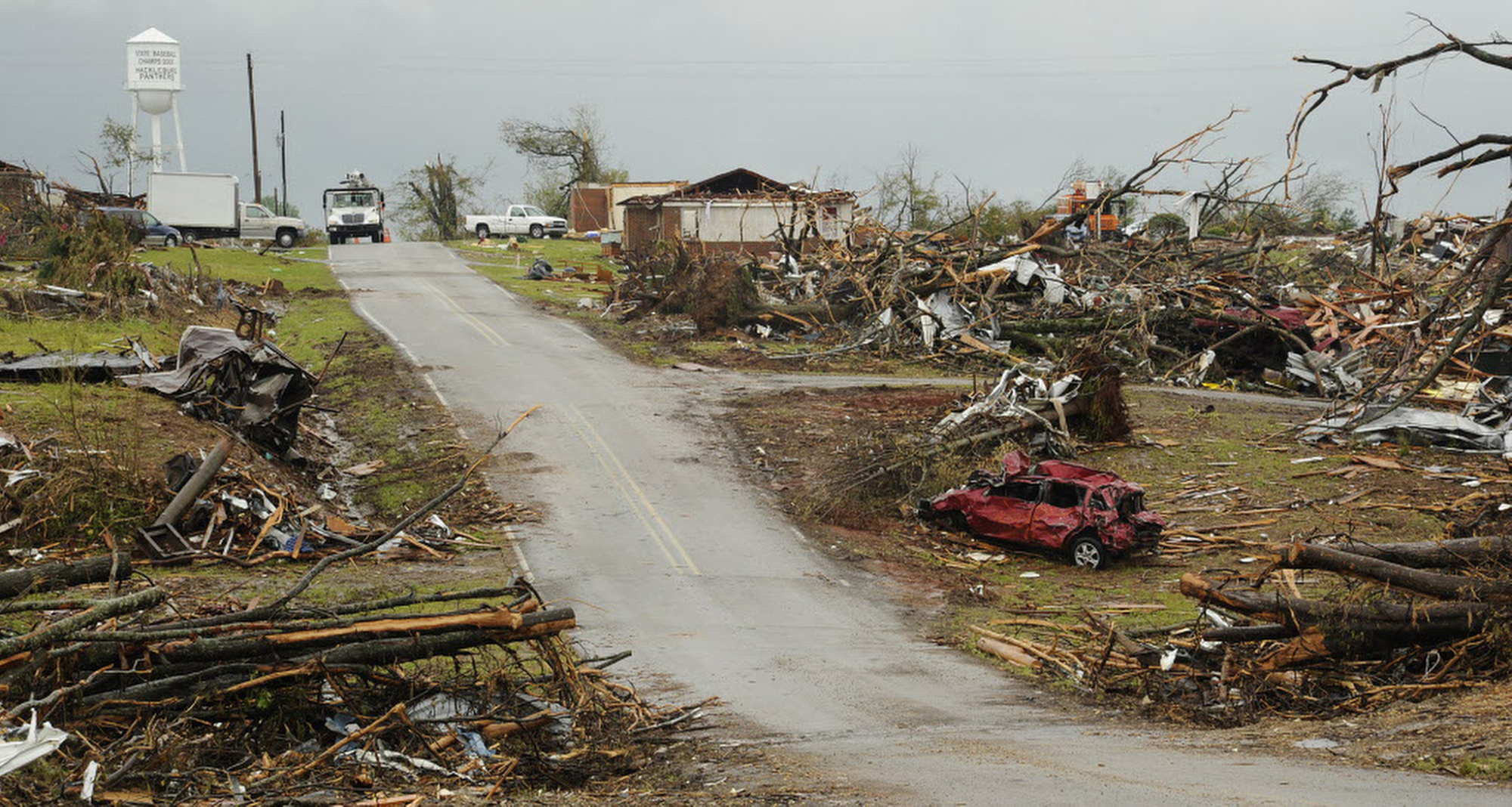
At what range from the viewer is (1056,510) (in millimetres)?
18578

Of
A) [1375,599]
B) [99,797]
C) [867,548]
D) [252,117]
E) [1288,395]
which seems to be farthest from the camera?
[252,117]

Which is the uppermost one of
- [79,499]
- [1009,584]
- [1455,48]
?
[1455,48]

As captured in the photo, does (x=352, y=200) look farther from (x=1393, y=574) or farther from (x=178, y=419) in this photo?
(x=1393, y=574)

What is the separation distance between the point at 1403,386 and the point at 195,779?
2440cm

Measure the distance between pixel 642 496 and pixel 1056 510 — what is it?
20.2 feet

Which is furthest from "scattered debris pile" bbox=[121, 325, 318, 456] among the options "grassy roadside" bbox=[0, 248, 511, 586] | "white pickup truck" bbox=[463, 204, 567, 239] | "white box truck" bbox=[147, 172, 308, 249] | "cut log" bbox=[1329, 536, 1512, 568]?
"white pickup truck" bbox=[463, 204, 567, 239]

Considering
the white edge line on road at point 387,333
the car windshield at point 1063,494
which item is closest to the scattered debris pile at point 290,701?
the car windshield at point 1063,494

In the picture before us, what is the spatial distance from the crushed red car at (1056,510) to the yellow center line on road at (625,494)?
172 inches

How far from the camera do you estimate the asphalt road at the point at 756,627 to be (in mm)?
8281

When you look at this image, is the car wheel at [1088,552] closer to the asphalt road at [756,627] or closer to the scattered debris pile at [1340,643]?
the asphalt road at [756,627]

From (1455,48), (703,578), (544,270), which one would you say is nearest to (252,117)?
(544,270)

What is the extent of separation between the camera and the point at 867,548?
18875 mm

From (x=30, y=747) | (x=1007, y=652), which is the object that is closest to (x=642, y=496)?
(x=1007, y=652)

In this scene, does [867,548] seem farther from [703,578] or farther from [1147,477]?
[1147,477]
